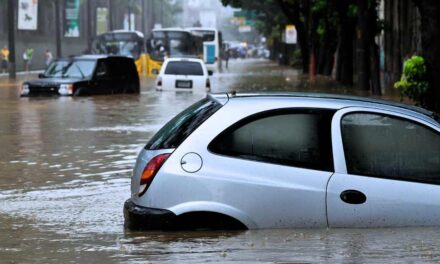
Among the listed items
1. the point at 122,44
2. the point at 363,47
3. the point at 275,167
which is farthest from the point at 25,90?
the point at 122,44

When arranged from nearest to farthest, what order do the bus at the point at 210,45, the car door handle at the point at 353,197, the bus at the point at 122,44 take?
the car door handle at the point at 353,197
the bus at the point at 122,44
the bus at the point at 210,45

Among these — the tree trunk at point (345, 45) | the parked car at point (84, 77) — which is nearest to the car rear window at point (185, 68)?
the parked car at point (84, 77)

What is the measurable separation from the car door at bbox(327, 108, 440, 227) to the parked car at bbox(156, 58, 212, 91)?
76.7 feet

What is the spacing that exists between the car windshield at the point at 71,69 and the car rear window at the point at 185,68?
3305 millimetres

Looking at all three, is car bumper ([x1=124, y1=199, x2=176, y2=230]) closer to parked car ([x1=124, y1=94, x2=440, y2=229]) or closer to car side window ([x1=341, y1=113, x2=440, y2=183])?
parked car ([x1=124, y1=94, x2=440, y2=229])

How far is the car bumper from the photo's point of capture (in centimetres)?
Answer: 632

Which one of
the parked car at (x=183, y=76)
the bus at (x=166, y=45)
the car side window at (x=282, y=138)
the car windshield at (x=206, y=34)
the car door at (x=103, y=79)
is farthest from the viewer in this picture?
the car windshield at (x=206, y=34)

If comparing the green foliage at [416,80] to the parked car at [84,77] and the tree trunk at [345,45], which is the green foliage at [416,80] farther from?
the tree trunk at [345,45]

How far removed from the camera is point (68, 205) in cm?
953

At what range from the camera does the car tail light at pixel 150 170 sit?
6375mm

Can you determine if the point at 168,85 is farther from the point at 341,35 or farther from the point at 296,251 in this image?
the point at 296,251

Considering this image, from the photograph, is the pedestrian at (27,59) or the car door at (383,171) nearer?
the car door at (383,171)

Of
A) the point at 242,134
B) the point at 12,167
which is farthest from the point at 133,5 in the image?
the point at 242,134

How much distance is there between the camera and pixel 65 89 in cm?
2652
